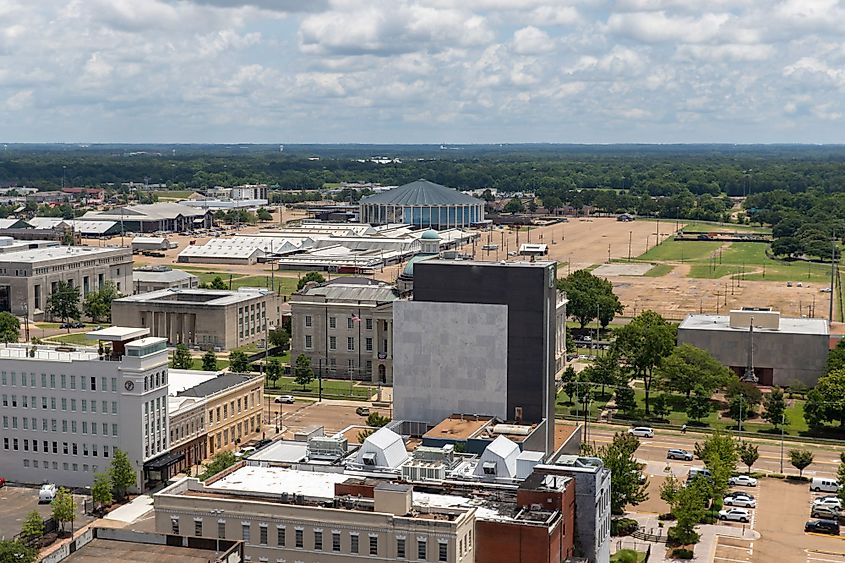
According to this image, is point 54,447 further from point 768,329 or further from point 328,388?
point 768,329

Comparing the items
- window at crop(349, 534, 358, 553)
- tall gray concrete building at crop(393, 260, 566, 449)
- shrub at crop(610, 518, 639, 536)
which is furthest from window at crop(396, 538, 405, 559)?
tall gray concrete building at crop(393, 260, 566, 449)

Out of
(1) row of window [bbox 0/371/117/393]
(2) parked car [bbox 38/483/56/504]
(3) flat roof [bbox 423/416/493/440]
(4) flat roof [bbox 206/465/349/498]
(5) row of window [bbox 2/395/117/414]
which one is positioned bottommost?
(2) parked car [bbox 38/483/56/504]

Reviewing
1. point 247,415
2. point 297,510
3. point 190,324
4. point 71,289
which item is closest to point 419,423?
point 247,415

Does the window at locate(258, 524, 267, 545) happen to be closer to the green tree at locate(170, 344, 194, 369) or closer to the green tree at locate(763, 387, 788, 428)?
the green tree at locate(763, 387, 788, 428)

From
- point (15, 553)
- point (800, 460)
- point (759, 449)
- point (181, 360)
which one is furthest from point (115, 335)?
point (759, 449)

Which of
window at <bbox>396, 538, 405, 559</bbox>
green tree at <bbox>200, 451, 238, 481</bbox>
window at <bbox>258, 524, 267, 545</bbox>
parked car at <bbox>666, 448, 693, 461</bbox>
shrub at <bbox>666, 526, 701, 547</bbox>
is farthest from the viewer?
parked car at <bbox>666, 448, 693, 461</bbox>

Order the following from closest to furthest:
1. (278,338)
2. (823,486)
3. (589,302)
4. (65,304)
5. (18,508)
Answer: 1. (18,508)
2. (823,486)
3. (278,338)
4. (589,302)
5. (65,304)

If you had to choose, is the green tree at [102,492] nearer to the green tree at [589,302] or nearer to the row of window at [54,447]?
the row of window at [54,447]
